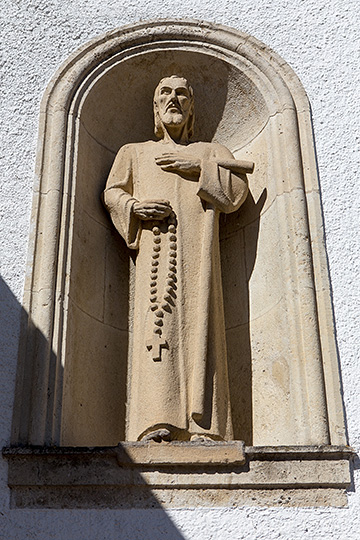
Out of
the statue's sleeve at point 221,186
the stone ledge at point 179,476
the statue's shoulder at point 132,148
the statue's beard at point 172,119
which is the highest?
the statue's beard at point 172,119

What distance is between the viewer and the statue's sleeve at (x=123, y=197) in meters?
4.39

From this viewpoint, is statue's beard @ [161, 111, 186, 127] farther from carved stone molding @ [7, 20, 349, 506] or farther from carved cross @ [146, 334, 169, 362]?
carved cross @ [146, 334, 169, 362]

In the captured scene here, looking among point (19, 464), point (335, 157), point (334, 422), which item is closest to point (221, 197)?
point (335, 157)

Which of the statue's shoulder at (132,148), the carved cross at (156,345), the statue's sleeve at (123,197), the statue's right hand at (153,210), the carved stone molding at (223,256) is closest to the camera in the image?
the carved stone molding at (223,256)

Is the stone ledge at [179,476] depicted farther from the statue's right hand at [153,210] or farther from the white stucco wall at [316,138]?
the statue's right hand at [153,210]

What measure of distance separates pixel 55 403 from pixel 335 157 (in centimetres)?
190

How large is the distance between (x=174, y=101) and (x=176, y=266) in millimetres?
1042

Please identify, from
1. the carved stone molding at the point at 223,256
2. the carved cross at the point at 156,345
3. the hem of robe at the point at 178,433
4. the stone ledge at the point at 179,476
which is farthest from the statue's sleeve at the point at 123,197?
the stone ledge at the point at 179,476

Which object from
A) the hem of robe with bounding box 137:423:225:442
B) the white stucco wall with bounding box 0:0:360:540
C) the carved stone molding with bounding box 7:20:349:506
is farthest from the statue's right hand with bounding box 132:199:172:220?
the hem of robe with bounding box 137:423:225:442

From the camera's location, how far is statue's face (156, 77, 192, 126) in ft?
→ 15.4

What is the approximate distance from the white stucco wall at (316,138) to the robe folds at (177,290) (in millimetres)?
472

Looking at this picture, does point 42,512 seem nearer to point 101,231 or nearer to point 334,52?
point 101,231

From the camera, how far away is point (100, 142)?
15.8 ft

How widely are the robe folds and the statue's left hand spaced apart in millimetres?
32
